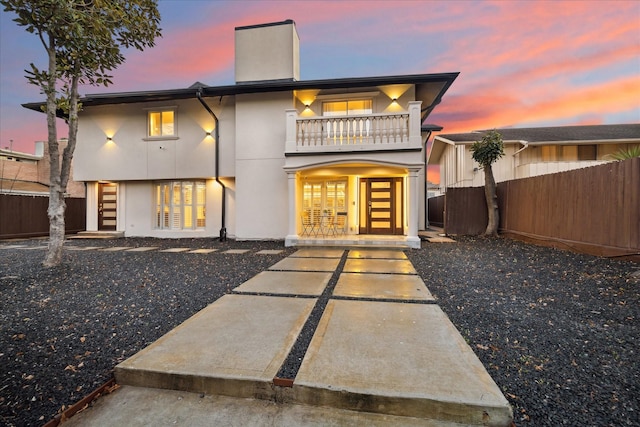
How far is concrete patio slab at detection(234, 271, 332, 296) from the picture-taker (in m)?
3.97

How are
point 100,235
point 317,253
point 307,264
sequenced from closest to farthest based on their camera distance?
1. point 307,264
2. point 317,253
3. point 100,235

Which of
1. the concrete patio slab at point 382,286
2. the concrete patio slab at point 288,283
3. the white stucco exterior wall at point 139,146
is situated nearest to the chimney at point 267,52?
the white stucco exterior wall at point 139,146

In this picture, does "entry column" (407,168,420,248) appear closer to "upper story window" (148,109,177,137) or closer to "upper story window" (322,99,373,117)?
"upper story window" (322,99,373,117)

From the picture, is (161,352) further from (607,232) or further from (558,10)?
(558,10)

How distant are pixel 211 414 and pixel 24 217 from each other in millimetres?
15087

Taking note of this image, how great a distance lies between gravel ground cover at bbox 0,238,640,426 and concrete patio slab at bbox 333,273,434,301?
0.29 metres

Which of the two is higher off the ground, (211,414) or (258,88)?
(258,88)

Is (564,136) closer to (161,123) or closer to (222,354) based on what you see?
(222,354)

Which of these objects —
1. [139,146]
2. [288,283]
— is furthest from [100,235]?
[288,283]

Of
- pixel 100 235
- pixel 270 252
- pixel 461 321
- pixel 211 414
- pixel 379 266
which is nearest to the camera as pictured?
pixel 211 414

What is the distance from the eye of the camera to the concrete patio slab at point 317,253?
6.91 meters

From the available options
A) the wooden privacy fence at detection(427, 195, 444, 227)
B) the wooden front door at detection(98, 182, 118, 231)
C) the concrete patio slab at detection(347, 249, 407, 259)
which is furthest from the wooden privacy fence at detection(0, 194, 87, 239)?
the wooden privacy fence at detection(427, 195, 444, 227)

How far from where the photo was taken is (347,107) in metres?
9.54

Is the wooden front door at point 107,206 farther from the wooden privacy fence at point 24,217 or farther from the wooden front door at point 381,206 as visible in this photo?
the wooden front door at point 381,206
